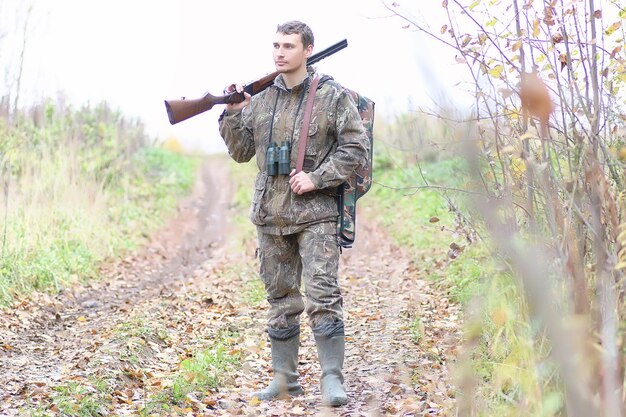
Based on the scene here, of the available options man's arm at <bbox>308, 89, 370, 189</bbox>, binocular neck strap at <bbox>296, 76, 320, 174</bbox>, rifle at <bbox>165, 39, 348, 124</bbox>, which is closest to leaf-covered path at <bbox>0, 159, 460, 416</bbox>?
man's arm at <bbox>308, 89, 370, 189</bbox>

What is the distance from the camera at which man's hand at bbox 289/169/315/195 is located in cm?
490

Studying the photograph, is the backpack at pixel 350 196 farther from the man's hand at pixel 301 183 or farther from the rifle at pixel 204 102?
the rifle at pixel 204 102

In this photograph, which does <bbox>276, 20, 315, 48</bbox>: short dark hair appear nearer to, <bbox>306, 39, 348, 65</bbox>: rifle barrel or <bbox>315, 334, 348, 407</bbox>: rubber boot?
<bbox>306, 39, 348, 65</bbox>: rifle barrel

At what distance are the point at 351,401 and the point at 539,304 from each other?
316cm

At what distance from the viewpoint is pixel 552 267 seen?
3828 millimetres

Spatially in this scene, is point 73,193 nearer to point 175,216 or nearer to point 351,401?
point 175,216

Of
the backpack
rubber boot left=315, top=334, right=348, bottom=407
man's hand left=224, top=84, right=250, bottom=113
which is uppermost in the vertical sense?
man's hand left=224, top=84, right=250, bottom=113

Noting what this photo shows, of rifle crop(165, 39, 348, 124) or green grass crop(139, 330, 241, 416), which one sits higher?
rifle crop(165, 39, 348, 124)

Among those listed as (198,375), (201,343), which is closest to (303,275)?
(198,375)

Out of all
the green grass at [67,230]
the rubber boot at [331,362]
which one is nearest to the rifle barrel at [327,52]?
the rubber boot at [331,362]

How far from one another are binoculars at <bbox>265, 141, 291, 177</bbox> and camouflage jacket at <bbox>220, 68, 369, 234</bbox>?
0.14ft

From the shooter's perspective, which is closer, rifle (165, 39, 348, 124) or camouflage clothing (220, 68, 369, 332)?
camouflage clothing (220, 68, 369, 332)

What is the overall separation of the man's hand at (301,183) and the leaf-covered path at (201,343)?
102 cm

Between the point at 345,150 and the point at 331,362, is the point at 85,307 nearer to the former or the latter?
the point at 331,362
